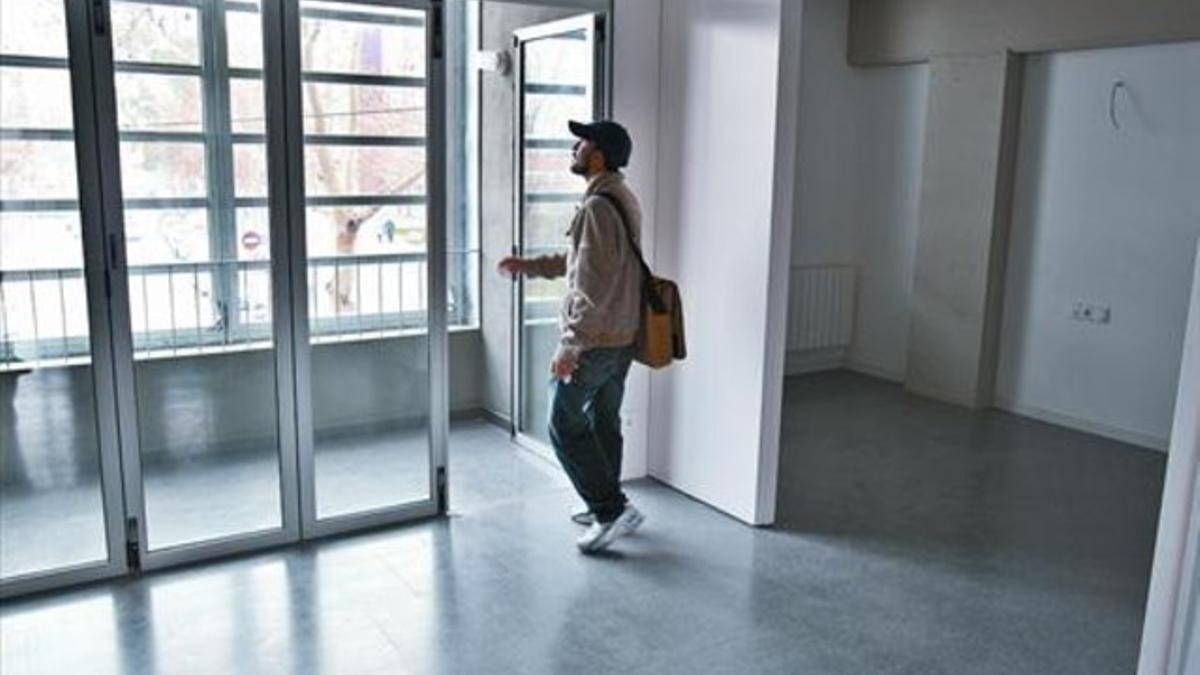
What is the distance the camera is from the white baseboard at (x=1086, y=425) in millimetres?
5324

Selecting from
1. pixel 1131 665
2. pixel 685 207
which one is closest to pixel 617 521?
pixel 685 207

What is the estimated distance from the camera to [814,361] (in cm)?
708

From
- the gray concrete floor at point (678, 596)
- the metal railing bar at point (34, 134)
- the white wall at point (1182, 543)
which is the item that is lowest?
the gray concrete floor at point (678, 596)

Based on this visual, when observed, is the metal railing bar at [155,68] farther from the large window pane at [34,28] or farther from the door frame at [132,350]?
the large window pane at [34,28]

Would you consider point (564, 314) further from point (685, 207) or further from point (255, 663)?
point (255, 663)

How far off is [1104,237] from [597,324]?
138 inches

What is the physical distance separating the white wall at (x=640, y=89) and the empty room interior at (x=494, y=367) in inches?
0.7

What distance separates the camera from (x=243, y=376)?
3.71m

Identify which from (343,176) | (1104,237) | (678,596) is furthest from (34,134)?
(1104,237)

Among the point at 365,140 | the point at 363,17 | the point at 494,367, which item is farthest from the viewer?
the point at 494,367

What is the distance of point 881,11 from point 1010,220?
1683 mm

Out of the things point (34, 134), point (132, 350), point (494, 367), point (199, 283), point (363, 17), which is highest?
point (363, 17)

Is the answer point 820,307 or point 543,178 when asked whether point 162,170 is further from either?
point 820,307

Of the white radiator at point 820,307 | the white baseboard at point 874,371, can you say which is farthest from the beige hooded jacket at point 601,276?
the white baseboard at point 874,371
